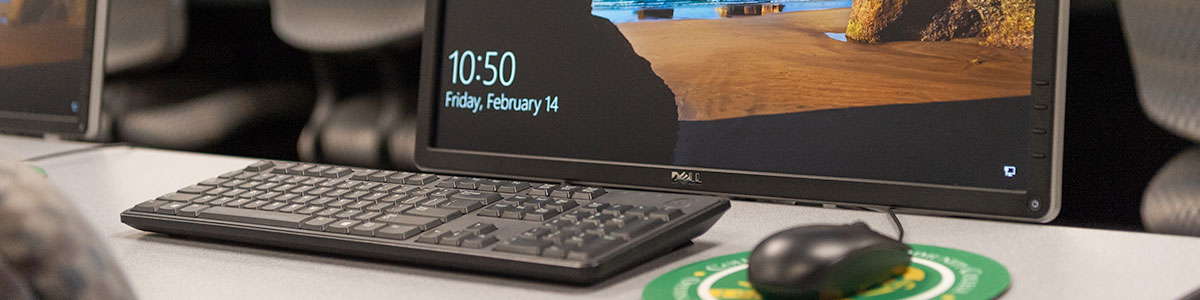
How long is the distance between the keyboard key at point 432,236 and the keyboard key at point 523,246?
0.04 metres

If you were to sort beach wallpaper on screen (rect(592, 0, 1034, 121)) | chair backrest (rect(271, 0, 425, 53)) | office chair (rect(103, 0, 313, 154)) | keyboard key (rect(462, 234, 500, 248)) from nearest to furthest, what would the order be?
keyboard key (rect(462, 234, 500, 248)) → beach wallpaper on screen (rect(592, 0, 1034, 121)) → chair backrest (rect(271, 0, 425, 53)) → office chair (rect(103, 0, 313, 154))

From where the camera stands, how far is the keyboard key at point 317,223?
706 mm

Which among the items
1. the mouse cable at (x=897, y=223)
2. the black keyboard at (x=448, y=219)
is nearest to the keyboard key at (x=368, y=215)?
the black keyboard at (x=448, y=219)

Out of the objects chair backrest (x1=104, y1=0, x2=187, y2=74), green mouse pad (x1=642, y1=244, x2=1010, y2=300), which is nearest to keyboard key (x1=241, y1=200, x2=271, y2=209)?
green mouse pad (x1=642, y1=244, x2=1010, y2=300)

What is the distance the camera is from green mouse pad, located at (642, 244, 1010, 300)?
1.91ft

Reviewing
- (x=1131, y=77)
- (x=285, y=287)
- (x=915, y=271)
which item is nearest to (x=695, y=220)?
(x=915, y=271)

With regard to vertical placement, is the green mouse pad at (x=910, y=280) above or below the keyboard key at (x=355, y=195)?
above

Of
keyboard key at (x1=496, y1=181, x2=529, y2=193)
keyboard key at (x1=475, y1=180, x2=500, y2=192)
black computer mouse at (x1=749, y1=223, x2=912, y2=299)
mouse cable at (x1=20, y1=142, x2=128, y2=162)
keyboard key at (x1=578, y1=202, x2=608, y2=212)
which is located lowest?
mouse cable at (x1=20, y1=142, x2=128, y2=162)

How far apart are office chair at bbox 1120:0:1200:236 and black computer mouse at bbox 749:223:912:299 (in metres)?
0.34

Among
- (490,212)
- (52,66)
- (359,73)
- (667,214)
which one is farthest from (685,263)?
(52,66)

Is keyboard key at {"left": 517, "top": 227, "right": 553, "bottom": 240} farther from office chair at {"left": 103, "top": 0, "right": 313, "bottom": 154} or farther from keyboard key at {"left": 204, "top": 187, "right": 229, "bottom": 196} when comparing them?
office chair at {"left": 103, "top": 0, "right": 313, "bottom": 154}

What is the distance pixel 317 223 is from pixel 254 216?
2.3 inches

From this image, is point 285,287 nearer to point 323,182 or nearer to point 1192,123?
point 323,182

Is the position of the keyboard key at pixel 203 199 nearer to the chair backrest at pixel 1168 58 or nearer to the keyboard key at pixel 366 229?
the keyboard key at pixel 366 229
